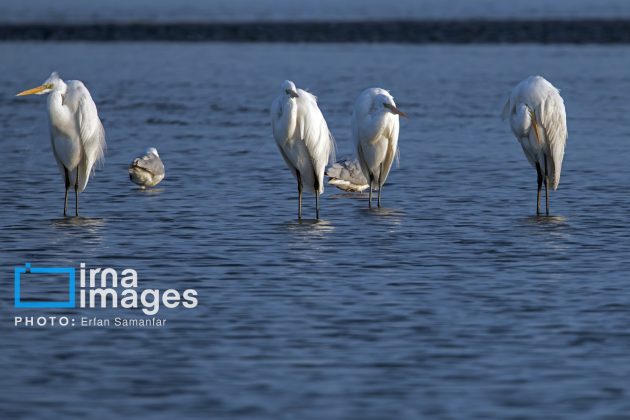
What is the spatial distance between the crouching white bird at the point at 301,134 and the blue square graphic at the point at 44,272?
3.55 meters

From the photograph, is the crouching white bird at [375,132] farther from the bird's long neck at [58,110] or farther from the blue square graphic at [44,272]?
the blue square graphic at [44,272]

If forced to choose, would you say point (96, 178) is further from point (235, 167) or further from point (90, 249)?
point (90, 249)

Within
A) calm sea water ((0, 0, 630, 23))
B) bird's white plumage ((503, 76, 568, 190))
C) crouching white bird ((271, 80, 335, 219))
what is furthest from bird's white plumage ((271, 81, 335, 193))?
calm sea water ((0, 0, 630, 23))

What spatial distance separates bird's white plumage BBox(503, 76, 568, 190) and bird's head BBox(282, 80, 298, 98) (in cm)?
234

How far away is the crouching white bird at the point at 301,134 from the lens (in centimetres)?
1460

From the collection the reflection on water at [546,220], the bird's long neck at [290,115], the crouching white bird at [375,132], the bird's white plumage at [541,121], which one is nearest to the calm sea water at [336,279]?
the reflection on water at [546,220]

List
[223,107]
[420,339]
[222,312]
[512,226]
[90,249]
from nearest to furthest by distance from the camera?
1. [420,339]
2. [222,312]
3. [90,249]
4. [512,226]
5. [223,107]

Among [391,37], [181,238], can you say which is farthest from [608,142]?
[391,37]

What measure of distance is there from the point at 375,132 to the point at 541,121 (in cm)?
Result: 175

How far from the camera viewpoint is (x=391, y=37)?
5588 cm

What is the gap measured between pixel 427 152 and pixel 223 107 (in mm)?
8803

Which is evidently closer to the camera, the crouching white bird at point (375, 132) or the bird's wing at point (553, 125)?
the bird's wing at point (553, 125)

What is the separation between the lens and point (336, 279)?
11562 millimetres

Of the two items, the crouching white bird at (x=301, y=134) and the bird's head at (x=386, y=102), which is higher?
the bird's head at (x=386, y=102)
